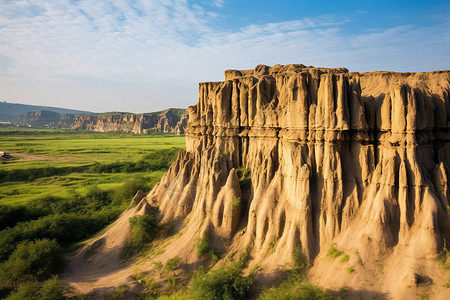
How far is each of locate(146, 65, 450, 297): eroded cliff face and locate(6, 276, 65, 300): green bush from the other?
1150 centimetres

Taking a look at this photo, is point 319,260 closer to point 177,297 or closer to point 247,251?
point 247,251

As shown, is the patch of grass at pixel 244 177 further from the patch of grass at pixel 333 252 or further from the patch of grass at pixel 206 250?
the patch of grass at pixel 333 252

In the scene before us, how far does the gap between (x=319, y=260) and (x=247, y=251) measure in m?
6.06

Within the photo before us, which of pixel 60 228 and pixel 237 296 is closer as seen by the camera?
pixel 237 296

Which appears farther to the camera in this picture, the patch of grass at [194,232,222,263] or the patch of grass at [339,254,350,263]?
the patch of grass at [194,232,222,263]

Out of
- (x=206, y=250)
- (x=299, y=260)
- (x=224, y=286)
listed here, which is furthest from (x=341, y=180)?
(x=206, y=250)

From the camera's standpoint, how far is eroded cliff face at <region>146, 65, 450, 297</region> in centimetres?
1869

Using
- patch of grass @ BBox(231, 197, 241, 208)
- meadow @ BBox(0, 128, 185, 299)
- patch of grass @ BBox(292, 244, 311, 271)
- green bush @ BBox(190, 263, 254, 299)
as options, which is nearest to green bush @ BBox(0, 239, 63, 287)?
meadow @ BBox(0, 128, 185, 299)

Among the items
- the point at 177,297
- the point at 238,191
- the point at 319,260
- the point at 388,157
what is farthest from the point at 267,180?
the point at 177,297

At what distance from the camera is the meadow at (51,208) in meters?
24.5

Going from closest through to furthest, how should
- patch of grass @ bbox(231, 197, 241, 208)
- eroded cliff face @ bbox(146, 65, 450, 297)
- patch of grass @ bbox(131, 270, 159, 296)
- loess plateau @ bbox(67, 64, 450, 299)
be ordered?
loess plateau @ bbox(67, 64, 450, 299) < eroded cliff face @ bbox(146, 65, 450, 297) < patch of grass @ bbox(131, 270, 159, 296) < patch of grass @ bbox(231, 197, 241, 208)

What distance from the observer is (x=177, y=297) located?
21516mm

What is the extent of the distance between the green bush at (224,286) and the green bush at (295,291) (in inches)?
52.9

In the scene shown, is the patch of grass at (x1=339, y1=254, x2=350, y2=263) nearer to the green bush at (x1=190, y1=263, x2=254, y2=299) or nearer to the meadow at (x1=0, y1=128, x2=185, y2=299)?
the green bush at (x1=190, y1=263, x2=254, y2=299)
